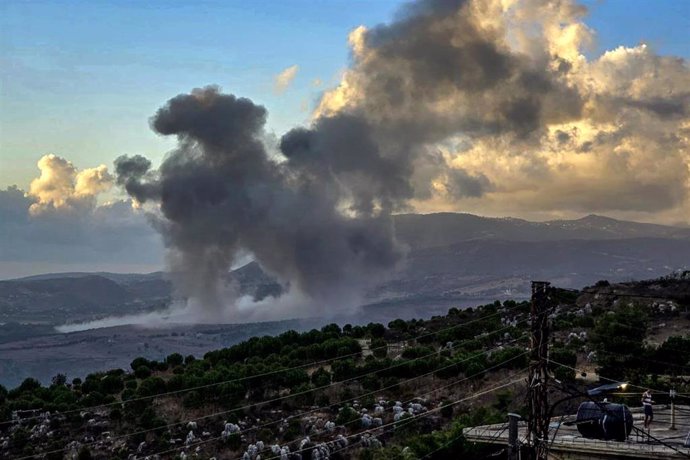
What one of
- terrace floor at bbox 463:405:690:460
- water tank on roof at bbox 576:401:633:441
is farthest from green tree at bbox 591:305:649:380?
water tank on roof at bbox 576:401:633:441

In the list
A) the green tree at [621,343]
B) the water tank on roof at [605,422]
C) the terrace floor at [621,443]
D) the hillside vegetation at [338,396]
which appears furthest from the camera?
the green tree at [621,343]

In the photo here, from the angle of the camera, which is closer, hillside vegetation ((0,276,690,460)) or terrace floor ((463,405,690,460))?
terrace floor ((463,405,690,460))

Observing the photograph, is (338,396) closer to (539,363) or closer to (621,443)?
(621,443)

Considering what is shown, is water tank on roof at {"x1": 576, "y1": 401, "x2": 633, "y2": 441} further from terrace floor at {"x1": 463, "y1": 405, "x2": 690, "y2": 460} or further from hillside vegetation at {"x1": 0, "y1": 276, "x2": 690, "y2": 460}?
hillside vegetation at {"x1": 0, "y1": 276, "x2": 690, "y2": 460}

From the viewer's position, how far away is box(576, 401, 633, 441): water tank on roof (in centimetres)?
2872

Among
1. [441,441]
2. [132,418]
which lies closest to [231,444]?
[132,418]

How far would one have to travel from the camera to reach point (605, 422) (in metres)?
29.0

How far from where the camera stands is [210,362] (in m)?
75.4

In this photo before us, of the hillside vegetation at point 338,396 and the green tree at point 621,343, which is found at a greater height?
the green tree at point 621,343

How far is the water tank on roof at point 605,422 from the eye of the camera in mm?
28719

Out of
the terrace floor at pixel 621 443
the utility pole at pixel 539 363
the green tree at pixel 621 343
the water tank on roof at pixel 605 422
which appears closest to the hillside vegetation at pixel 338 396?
the green tree at pixel 621 343

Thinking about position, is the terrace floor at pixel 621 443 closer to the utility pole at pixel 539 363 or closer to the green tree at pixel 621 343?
the utility pole at pixel 539 363

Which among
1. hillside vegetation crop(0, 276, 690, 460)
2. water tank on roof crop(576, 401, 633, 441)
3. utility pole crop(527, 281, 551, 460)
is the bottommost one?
hillside vegetation crop(0, 276, 690, 460)

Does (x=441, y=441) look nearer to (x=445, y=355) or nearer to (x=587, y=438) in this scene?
(x=587, y=438)
